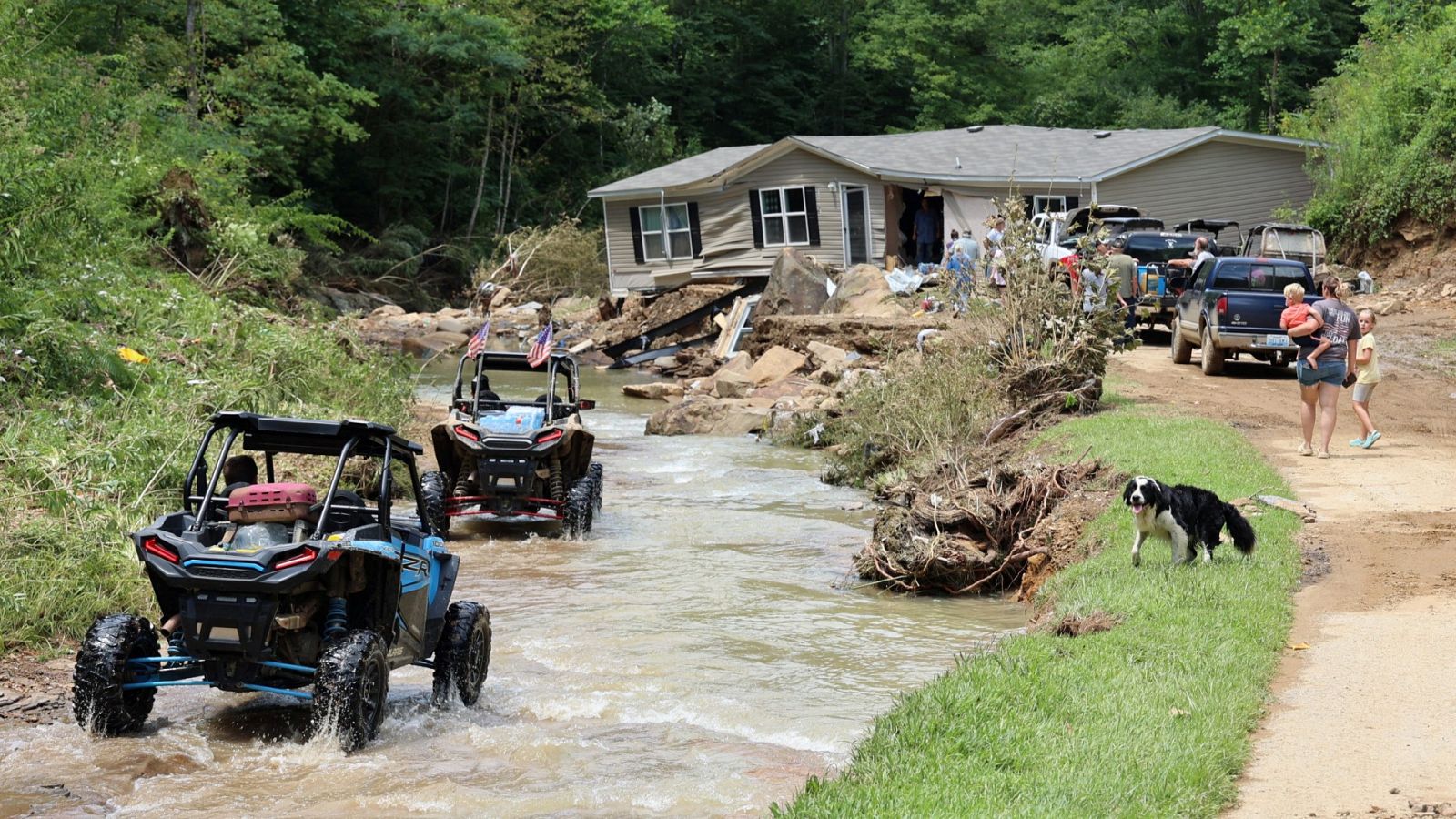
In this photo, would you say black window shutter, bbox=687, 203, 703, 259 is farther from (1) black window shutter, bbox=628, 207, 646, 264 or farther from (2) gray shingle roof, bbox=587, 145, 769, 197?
(1) black window shutter, bbox=628, 207, 646, 264

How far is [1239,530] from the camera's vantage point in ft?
35.3

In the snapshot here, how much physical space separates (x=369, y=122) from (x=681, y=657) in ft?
154

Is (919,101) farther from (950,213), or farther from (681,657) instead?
(681,657)

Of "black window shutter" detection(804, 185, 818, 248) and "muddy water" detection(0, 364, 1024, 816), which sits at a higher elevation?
"black window shutter" detection(804, 185, 818, 248)

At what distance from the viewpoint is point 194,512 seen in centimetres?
937

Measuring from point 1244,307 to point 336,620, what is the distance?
57.9 feet

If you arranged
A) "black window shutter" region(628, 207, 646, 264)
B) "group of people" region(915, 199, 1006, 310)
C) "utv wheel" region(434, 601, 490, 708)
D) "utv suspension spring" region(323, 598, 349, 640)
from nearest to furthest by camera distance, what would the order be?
"utv suspension spring" region(323, 598, 349, 640)
"utv wheel" region(434, 601, 490, 708)
"group of people" region(915, 199, 1006, 310)
"black window shutter" region(628, 207, 646, 264)

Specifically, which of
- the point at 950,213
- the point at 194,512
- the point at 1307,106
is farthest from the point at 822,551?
the point at 1307,106

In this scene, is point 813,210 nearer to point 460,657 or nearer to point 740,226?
point 740,226

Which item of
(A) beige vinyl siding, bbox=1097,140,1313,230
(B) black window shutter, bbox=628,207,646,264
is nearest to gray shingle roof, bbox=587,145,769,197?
(B) black window shutter, bbox=628,207,646,264

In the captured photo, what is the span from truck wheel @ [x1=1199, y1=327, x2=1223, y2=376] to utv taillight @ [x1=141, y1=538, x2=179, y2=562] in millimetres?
18395

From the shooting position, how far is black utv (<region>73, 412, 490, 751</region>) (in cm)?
775

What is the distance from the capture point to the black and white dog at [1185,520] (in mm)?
10547

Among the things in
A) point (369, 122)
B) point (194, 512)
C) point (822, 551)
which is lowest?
point (822, 551)
